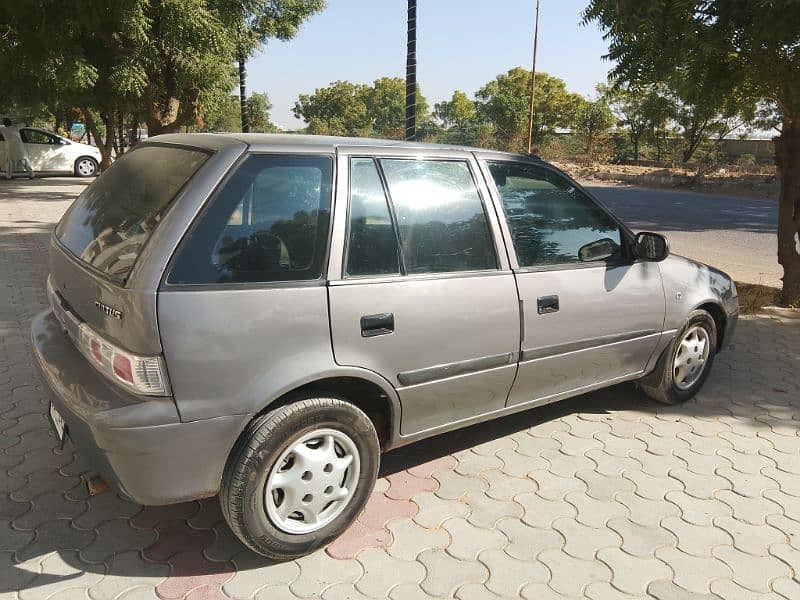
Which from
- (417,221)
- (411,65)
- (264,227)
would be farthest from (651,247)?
(411,65)

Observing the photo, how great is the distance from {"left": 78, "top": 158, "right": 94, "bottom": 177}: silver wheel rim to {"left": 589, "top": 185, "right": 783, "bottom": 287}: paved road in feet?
59.6

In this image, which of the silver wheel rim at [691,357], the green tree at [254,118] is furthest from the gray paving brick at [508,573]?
the green tree at [254,118]

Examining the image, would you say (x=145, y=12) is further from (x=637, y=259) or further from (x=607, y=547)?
(x=607, y=547)

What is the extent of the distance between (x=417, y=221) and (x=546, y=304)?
0.86 metres

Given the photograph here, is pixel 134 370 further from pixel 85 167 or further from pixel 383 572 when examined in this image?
pixel 85 167

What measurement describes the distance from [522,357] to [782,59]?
462cm

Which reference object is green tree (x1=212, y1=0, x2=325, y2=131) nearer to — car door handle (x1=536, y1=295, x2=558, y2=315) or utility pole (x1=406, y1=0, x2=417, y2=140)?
utility pole (x1=406, y1=0, x2=417, y2=140)

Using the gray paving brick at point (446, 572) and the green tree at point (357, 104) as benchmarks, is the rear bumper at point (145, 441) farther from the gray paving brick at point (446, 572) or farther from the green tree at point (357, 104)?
the green tree at point (357, 104)

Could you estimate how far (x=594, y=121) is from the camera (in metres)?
44.2

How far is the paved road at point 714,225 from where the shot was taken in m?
10.5

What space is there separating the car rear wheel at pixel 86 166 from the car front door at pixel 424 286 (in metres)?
23.2

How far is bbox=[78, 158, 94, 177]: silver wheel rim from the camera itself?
2308 centimetres

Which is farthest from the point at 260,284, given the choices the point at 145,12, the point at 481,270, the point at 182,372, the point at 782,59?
the point at 145,12

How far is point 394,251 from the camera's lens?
2941mm
